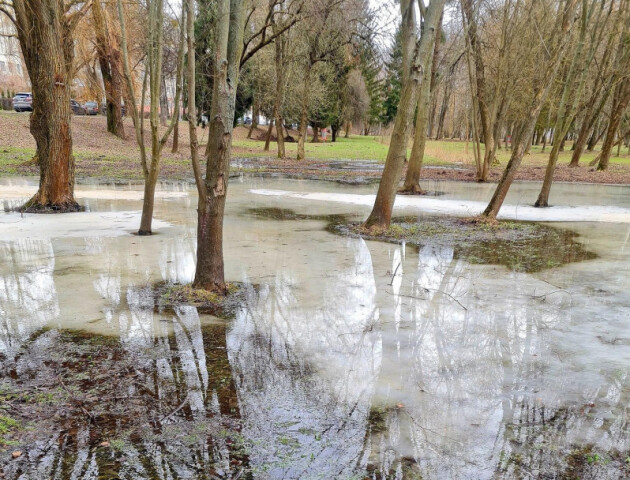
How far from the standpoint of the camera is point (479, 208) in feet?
46.8

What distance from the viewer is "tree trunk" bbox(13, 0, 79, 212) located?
10945mm

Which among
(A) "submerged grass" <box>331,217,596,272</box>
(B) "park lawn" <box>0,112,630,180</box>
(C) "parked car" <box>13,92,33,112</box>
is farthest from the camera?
(C) "parked car" <box>13,92,33,112</box>

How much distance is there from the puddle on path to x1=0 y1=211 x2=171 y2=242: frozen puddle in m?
1.26

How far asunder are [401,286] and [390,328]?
1600 millimetres

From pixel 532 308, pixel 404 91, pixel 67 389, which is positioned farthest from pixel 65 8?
pixel 532 308

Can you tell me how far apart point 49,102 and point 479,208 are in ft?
36.4

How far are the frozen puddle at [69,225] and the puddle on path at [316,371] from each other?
126 centimetres

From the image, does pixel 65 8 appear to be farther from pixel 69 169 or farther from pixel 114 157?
pixel 114 157

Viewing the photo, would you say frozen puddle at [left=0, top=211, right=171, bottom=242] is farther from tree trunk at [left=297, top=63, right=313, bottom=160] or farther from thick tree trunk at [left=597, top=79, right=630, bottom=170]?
thick tree trunk at [left=597, top=79, right=630, bottom=170]

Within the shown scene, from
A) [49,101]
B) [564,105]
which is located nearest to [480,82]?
[564,105]

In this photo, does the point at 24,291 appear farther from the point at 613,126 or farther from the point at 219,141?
the point at 613,126

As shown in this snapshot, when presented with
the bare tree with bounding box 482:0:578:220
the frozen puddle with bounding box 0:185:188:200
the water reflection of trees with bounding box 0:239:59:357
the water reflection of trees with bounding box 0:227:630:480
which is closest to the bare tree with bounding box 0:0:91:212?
the frozen puddle with bounding box 0:185:188:200

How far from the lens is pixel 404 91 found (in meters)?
10.2

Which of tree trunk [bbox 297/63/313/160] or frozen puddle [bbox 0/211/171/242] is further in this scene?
tree trunk [bbox 297/63/313/160]
